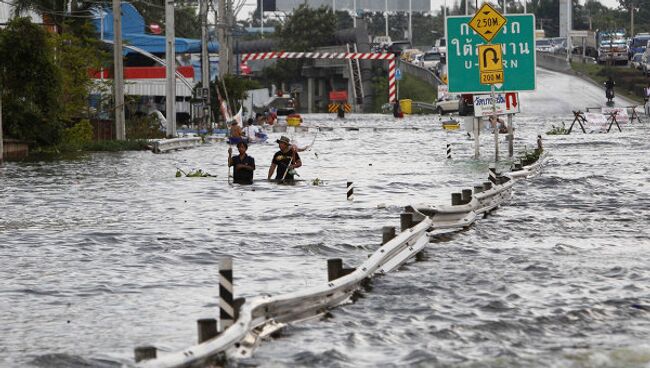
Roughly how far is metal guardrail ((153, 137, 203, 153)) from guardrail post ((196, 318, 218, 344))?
127 feet

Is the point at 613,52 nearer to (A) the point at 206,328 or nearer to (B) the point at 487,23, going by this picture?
(B) the point at 487,23

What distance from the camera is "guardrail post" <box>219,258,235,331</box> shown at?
11.7 metres

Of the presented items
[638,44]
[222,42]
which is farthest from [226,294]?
[638,44]

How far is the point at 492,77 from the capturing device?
122 ft

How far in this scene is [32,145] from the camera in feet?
160

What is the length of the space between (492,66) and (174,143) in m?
18.0

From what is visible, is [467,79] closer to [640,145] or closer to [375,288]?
[640,145]

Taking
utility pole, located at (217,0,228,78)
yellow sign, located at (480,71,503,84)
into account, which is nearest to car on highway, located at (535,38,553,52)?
utility pole, located at (217,0,228,78)

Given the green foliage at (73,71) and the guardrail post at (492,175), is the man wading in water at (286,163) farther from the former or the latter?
the green foliage at (73,71)

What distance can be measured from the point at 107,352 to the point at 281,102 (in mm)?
98580

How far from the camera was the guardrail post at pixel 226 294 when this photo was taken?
11711 mm

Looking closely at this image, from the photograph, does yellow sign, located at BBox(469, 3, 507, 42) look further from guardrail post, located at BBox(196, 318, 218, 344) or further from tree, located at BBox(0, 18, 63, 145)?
guardrail post, located at BBox(196, 318, 218, 344)

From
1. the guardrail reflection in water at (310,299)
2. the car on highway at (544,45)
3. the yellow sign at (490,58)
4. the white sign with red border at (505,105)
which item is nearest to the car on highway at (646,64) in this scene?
the car on highway at (544,45)

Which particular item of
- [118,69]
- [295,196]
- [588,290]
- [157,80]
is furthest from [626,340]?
[157,80]
